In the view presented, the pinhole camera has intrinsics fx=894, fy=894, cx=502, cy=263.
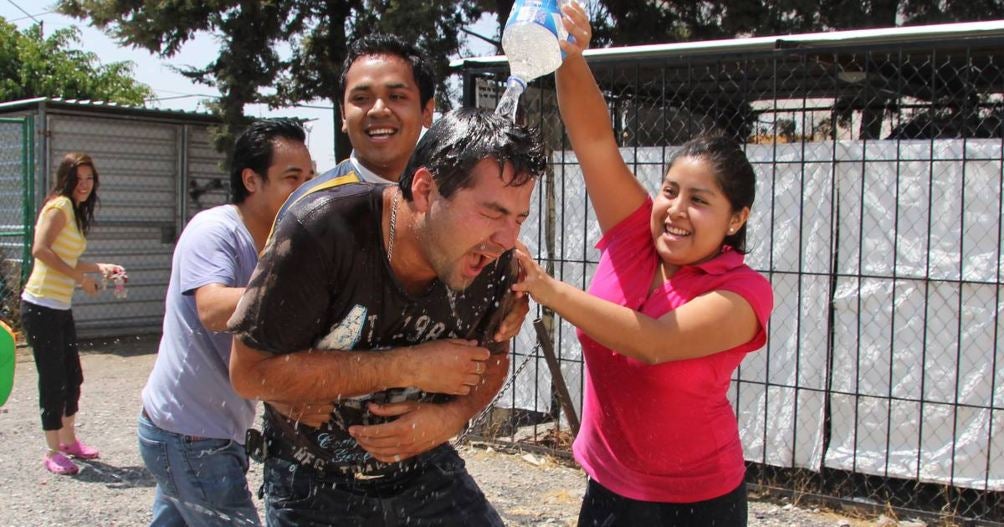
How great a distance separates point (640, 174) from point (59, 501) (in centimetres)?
434

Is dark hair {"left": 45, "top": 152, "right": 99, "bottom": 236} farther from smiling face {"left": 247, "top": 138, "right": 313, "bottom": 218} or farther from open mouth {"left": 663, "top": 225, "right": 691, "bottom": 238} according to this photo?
open mouth {"left": 663, "top": 225, "right": 691, "bottom": 238}

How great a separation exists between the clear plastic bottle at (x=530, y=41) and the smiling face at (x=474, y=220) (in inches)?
19.2

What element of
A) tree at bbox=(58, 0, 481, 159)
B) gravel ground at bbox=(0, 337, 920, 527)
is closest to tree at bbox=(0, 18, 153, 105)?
tree at bbox=(58, 0, 481, 159)

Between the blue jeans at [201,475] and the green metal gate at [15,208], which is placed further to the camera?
the green metal gate at [15,208]

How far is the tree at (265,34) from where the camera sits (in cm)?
1322

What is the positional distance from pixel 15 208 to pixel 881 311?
400 inches

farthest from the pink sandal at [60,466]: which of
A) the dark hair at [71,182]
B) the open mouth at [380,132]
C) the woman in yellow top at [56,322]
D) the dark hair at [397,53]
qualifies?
the open mouth at [380,132]

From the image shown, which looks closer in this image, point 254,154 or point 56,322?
point 254,154

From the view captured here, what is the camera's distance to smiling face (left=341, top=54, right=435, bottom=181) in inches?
115

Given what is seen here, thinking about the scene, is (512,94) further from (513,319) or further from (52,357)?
(52,357)

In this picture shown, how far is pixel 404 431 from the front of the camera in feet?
6.97

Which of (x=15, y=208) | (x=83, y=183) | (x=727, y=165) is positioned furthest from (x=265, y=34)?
(x=727, y=165)

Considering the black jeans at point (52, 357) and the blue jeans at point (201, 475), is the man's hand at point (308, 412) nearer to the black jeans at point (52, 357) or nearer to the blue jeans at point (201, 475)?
the blue jeans at point (201, 475)

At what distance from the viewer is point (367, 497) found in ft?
7.52
